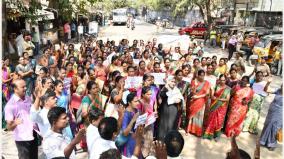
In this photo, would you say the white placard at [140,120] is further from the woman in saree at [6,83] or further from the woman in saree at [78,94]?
the woman in saree at [6,83]

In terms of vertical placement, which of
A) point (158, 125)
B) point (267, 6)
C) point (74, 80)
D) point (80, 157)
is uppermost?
point (267, 6)

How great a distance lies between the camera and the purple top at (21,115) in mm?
3666

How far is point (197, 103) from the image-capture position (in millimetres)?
5898

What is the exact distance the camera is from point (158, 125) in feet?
18.0

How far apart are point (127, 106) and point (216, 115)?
8.13 ft

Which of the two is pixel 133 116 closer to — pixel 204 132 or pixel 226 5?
pixel 204 132

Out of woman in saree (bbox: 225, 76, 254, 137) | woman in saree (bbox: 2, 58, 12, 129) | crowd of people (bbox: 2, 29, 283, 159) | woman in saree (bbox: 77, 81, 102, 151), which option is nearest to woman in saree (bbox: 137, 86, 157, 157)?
crowd of people (bbox: 2, 29, 283, 159)

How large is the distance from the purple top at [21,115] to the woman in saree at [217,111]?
3.40 metres

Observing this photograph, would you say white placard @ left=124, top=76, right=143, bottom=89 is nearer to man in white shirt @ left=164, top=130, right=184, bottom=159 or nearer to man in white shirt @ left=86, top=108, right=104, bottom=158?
man in white shirt @ left=86, top=108, right=104, bottom=158

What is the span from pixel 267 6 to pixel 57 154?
81.9ft

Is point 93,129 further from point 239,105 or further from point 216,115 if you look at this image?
point 239,105

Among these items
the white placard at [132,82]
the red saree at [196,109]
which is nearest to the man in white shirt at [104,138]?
the white placard at [132,82]

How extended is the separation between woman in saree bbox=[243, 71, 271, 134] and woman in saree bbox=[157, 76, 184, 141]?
1774 mm

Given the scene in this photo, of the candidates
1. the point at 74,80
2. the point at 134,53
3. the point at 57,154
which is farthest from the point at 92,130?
the point at 134,53
